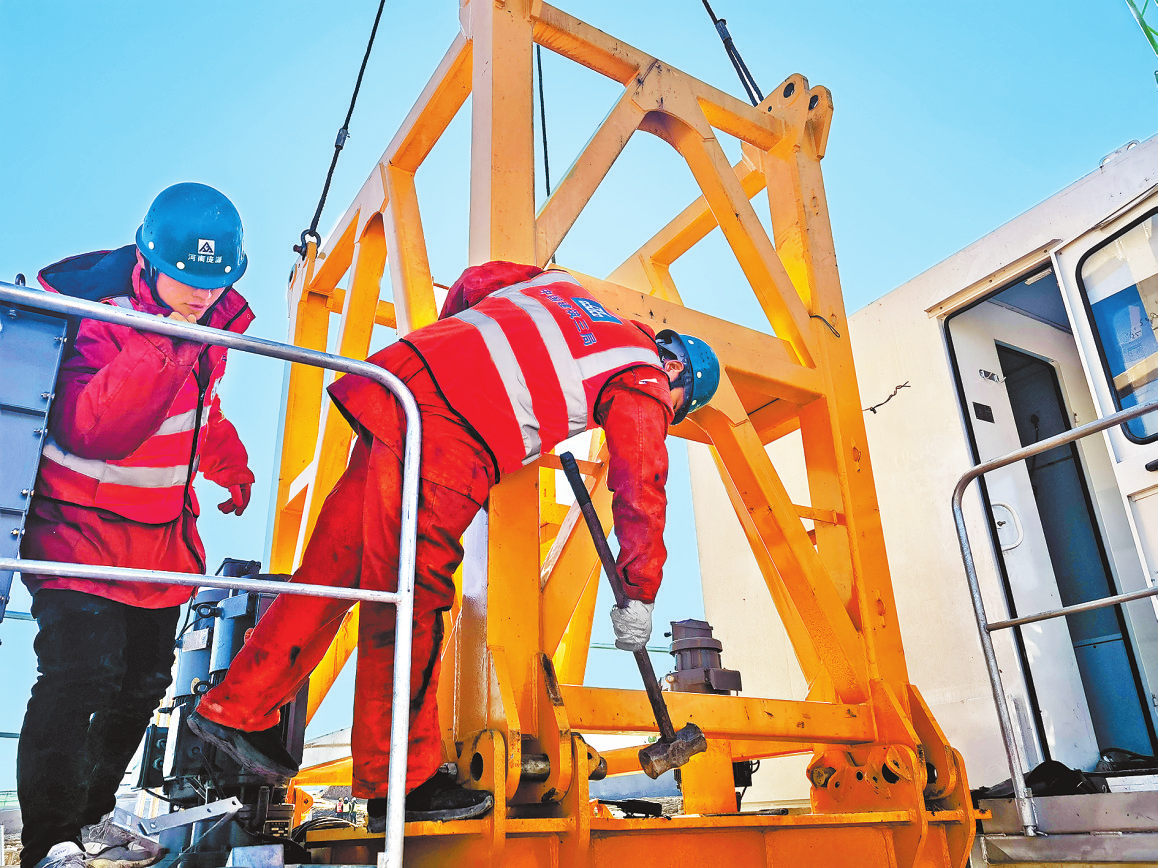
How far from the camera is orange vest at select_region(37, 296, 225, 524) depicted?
2.53m

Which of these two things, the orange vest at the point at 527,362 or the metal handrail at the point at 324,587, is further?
the orange vest at the point at 527,362

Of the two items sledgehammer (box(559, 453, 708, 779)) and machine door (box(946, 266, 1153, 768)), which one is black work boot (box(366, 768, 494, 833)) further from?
machine door (box(946, 266, 1153, 768))

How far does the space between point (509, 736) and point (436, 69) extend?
2980 mm

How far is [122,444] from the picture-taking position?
2.56 meters

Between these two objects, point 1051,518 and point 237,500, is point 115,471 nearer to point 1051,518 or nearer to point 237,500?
point 237,500

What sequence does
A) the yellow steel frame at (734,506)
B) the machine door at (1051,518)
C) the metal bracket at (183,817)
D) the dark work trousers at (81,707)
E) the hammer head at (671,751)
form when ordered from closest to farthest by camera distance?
1. the dark work trousers at (81,707)
2. the metal bracket at (183,817)
3. the yellow steel frame at (734,506)
4. the hammer head at (671,751)
5. the machine door at (1051,518)

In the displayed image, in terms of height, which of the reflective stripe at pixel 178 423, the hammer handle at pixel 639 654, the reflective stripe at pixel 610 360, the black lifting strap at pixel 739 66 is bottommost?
the hammer handle at pixel 639 654

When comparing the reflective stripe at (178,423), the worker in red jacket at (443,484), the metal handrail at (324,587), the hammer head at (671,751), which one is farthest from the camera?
the reflective stripe at (178,423)

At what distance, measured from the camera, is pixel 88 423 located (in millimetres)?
2496

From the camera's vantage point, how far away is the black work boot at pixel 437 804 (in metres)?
2.21

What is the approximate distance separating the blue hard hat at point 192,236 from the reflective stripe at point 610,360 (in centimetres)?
117

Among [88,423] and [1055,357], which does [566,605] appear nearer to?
[88,423]

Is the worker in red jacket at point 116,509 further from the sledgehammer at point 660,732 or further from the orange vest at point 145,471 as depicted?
the sledgehammer at point 660,732

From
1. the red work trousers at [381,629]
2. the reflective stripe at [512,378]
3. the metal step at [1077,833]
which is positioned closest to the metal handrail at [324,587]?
the red work trousers at [381,629]
